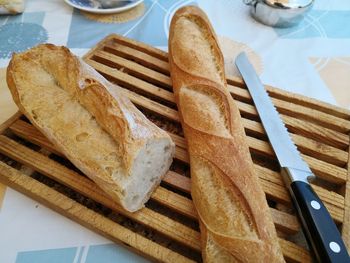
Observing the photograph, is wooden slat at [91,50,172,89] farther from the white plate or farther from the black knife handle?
the black knife handle

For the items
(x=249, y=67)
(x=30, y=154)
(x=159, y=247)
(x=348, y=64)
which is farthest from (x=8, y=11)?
(x=348, y=64)

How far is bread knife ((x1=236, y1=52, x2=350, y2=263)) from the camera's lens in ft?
2.21

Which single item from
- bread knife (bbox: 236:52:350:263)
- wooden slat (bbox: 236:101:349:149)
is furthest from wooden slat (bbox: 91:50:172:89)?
wooden slat (bbox: 236:101:349:149)

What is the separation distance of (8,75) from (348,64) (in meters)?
1.33

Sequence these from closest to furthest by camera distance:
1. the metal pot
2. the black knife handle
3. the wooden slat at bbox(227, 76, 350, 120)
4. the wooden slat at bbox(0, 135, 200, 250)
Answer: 1. the black knife handle
2. the wooden slat at bbox(0, 135, 200, 250)
3. the wooden slat at bbox(227, 76, 350, 120)
4. the metal pot

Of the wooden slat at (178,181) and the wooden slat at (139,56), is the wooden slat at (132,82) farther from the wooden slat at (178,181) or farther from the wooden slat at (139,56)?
the wooden slat at (178,181)

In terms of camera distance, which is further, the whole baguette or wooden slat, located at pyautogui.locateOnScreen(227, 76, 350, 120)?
wooden slat, located at pyautogui.locateOnScreen(227, 76, 350, 120)

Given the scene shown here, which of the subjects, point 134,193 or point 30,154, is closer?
point 134,193

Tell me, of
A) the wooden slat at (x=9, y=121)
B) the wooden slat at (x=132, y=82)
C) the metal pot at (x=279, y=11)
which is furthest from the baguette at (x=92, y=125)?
the metal pot at (x=279, y=11)

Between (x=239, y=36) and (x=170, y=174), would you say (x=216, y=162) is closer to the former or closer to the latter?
(x=170, y=174)

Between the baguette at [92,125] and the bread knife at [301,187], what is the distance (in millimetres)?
335

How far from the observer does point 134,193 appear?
0.76 meters

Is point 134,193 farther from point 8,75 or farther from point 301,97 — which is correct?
point 301,97

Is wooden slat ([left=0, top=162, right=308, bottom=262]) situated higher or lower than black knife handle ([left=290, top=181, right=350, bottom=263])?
lower
